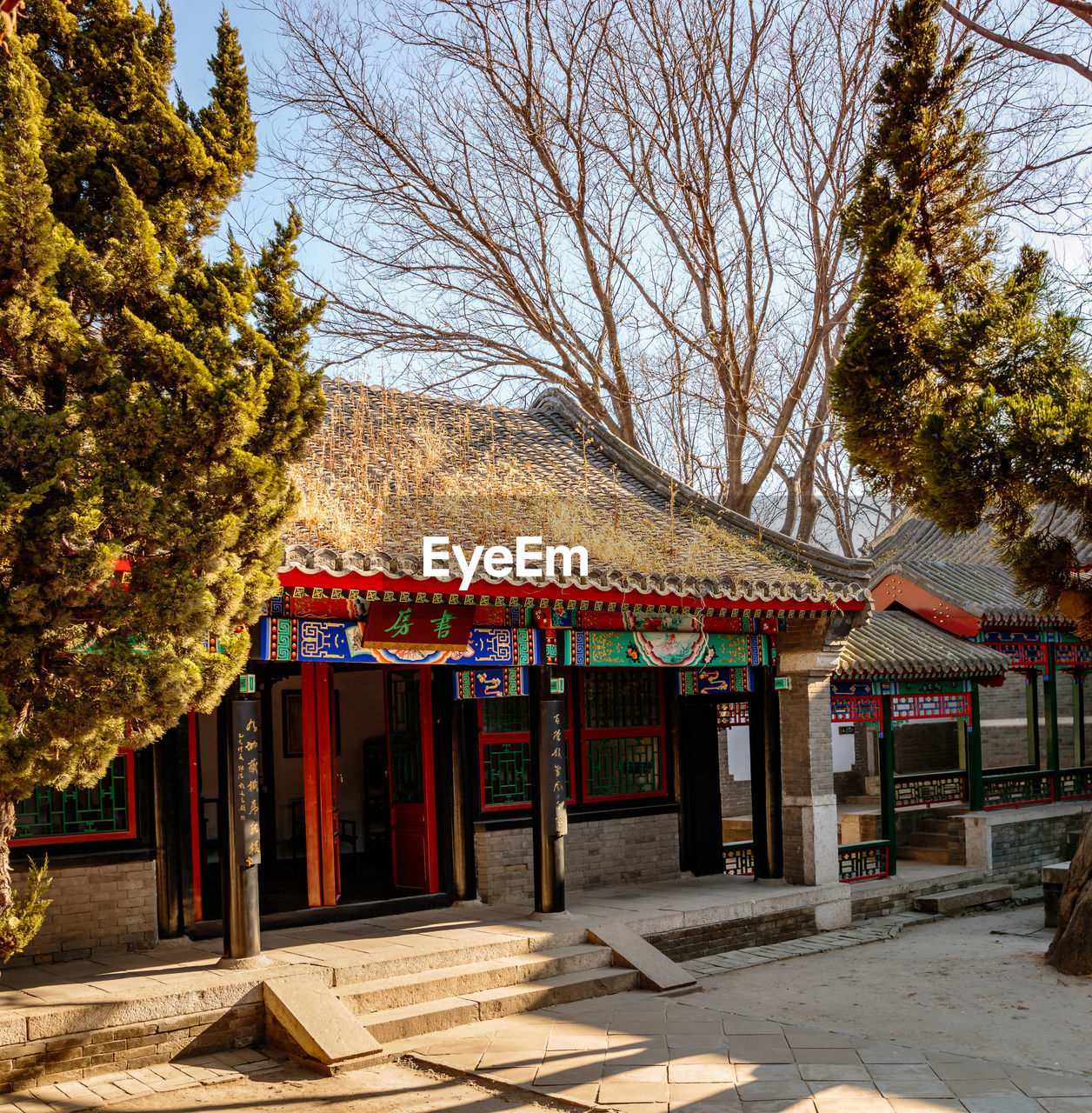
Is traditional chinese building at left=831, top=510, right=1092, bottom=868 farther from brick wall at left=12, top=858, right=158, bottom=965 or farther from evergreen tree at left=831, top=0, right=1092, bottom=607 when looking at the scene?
brick wall at left=12, top=858, right=158, bottom=965

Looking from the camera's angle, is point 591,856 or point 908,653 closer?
point 591,856

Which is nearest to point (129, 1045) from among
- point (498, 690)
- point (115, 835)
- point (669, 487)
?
point (115, 835)

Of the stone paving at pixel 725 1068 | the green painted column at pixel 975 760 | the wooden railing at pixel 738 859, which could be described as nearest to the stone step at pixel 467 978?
the stone paving at pixel 725 1068

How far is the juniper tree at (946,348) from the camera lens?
755cm

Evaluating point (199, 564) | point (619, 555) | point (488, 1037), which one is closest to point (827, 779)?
point (619, 555)

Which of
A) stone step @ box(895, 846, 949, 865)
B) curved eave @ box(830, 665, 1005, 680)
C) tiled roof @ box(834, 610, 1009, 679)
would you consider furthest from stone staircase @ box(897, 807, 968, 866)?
tiled roof @ box(834, 610, 1009, 679)

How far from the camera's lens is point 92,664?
208 inches

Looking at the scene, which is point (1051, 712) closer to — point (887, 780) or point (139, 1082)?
point (887, 780)

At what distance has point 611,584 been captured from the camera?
7.89 meters

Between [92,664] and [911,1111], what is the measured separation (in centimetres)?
427

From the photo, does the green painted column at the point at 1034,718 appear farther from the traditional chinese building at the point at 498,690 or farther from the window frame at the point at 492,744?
the window frame at the point at 492,744

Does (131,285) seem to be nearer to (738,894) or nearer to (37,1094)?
(37,1094)

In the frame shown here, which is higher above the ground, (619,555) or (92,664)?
(619,555)

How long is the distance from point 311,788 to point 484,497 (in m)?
2.93
